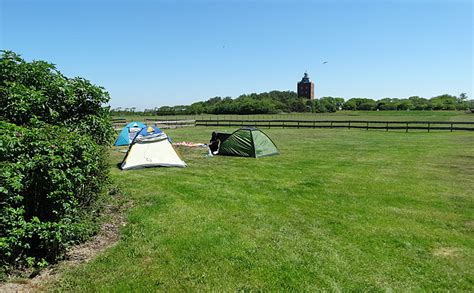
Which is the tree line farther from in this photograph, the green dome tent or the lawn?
→ the lawn

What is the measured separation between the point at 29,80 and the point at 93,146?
1.91 metres

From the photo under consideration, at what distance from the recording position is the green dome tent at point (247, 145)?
14141mm

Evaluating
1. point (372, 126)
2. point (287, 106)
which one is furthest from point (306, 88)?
point (372, 126)

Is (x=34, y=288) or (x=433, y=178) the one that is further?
(x=433, y=178)

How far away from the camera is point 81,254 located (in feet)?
14.7

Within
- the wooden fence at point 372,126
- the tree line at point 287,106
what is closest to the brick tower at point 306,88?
the tree line at point 287,106

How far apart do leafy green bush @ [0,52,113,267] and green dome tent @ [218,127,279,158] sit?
8.79 m

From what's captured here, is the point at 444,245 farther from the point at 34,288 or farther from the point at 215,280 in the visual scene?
the point at 34,288

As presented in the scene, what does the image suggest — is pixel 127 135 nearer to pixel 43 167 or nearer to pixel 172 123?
pixel 43 167

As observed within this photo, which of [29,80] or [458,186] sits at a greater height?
[29,80]

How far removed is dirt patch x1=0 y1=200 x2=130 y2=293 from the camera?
3621mm

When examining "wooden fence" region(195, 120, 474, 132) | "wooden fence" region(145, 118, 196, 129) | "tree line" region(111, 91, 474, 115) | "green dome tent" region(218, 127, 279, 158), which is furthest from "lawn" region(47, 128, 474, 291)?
"tree line" region(111, 91, 474, 115)

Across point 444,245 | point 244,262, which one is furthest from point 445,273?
point 244,262

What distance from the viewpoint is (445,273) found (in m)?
4.22
